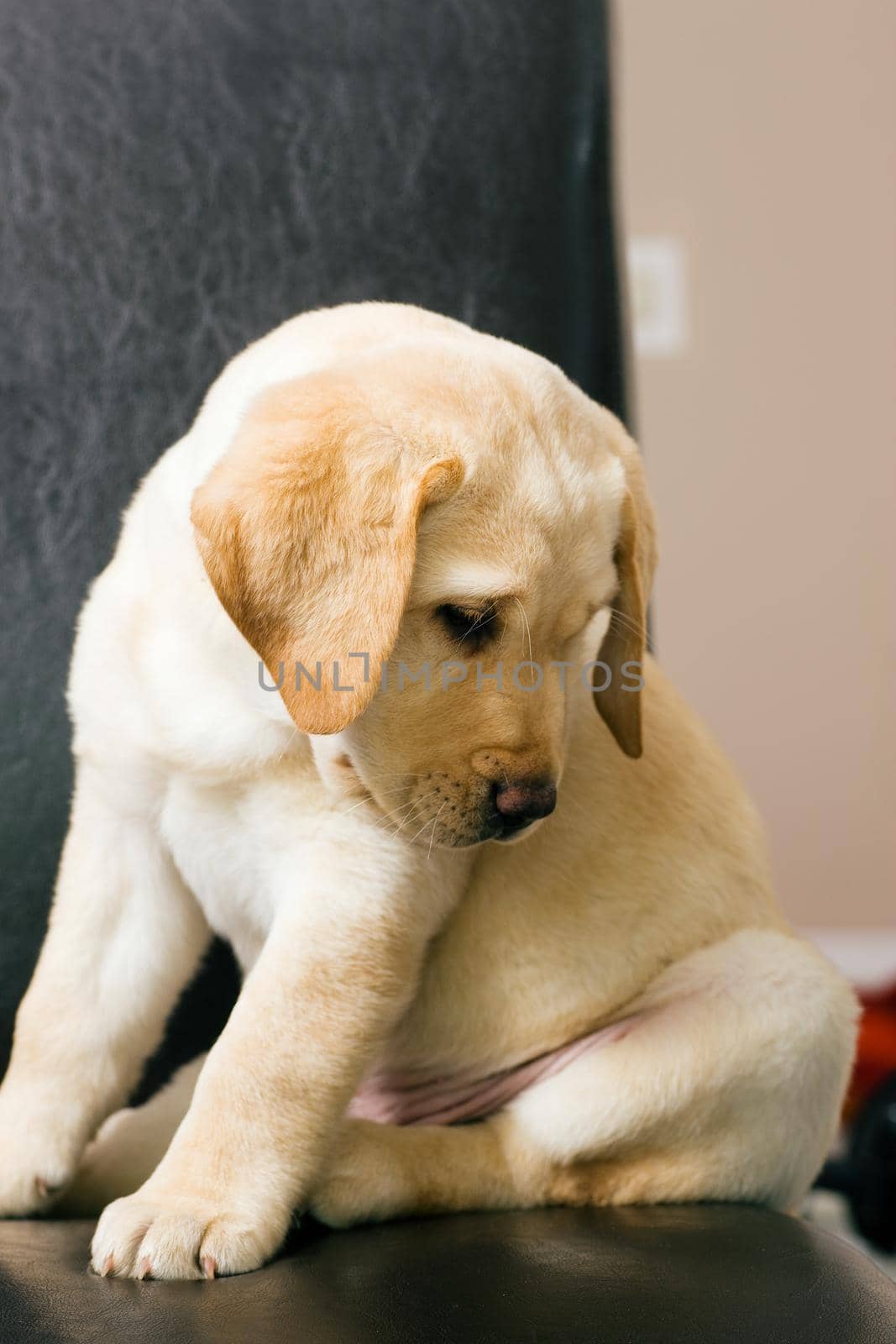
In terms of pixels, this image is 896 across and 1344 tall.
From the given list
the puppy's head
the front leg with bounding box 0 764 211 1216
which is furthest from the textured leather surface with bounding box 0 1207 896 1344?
the puppy's head

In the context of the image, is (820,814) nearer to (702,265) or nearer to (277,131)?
(702,265)

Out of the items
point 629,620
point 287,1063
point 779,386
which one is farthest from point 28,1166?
point 779,386

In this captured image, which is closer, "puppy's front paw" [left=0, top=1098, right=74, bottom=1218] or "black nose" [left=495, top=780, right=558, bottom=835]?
"black nose" [left=495, top=780, right=558, bottom=835]

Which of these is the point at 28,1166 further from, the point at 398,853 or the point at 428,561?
the point at 428,561

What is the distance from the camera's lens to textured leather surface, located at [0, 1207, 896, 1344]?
894 millimetres

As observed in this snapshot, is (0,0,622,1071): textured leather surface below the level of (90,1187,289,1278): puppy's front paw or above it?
above

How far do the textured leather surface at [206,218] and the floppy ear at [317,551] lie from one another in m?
0.58

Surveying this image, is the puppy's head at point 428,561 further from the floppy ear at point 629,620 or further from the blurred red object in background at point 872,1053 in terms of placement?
the blurred red object in background at point 872,1053

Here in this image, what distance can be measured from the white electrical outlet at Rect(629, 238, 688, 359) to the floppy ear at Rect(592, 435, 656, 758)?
2105 mm

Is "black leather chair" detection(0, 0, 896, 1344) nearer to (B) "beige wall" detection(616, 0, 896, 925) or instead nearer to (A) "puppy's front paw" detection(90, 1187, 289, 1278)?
(A) "puppy's front paw" detection(90, 1187, 289, 1278)

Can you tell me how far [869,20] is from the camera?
3.29m

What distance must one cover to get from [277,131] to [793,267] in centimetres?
203

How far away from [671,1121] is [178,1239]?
1.50 feet

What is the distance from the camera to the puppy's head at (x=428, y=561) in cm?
103
